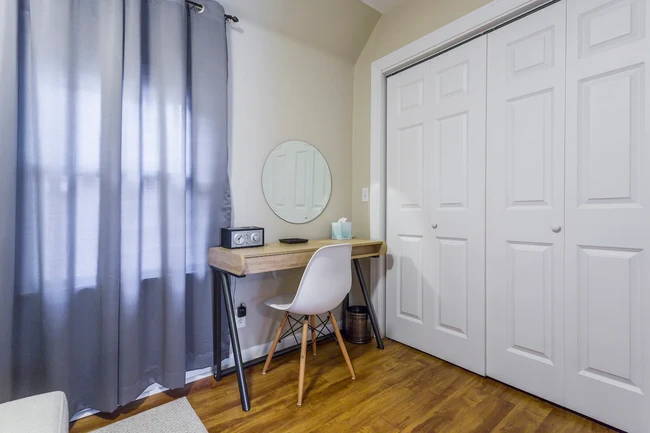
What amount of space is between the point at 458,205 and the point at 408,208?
38 cm

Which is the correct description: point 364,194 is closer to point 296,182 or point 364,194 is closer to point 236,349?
point 296,182

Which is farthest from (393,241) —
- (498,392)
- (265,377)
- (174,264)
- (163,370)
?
(163,370)

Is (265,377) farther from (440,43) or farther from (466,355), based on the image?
(440,43)

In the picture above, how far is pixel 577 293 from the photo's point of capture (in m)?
→ 1.56

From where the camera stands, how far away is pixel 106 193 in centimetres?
149

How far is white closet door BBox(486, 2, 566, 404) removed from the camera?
162cm

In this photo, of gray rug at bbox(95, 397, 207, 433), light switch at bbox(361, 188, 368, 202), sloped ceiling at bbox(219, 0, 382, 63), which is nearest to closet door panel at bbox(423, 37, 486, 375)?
light switch at bbox(361, 188, 368, 202)

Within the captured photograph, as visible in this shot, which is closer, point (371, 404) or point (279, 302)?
point (371, 404)

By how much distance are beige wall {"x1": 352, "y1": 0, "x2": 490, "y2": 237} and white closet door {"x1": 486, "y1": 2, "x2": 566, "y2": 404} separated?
1.22 feet

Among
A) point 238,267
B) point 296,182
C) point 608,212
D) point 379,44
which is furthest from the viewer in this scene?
point 379,44

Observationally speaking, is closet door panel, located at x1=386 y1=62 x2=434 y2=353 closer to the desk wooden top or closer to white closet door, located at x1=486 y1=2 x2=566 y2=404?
white closet door, located at x1=486 y1=2 x2=566 y2=404

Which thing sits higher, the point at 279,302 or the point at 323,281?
the point at 323,281

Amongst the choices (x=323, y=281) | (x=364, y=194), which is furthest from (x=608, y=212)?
(x=364, y=194)

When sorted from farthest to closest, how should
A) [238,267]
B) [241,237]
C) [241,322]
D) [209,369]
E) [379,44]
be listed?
[379,44]
[241,322]
[209,369]
[241,237]
[238,267]
